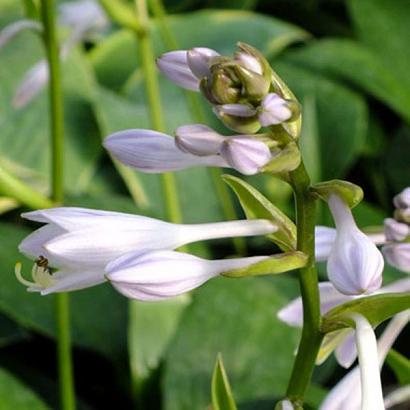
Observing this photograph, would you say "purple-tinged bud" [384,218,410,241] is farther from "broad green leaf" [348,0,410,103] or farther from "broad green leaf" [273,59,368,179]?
"broad green leaf" [348,0,410,103]

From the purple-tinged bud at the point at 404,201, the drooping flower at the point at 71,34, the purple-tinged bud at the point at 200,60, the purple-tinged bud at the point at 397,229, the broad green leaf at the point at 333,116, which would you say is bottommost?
the broad green leaf at the point at 333,116

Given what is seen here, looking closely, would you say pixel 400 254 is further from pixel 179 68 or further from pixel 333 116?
pixel 333 116

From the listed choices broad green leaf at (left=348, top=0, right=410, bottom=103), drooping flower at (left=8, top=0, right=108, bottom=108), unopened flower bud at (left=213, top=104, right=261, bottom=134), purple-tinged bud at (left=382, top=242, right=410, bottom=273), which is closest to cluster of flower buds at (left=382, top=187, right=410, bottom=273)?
purple-tinged bud at (left=382, top=242, right=410, bottom=273)

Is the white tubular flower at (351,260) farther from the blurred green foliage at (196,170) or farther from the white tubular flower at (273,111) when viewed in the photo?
the blurred green foliage at (196,170)

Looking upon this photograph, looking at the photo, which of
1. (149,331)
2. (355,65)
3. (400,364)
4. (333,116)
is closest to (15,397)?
(149,331)

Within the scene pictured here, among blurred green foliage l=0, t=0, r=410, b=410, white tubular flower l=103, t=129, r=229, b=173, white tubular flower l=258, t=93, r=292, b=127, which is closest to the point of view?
white tubular flower l=258, t=93, r=292, b=127

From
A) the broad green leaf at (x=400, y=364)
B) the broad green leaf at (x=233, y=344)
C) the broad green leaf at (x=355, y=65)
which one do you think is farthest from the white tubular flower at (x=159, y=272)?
the broad green leaf at (x=355, y=65)

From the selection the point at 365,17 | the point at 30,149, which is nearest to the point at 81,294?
the point at 30,149
